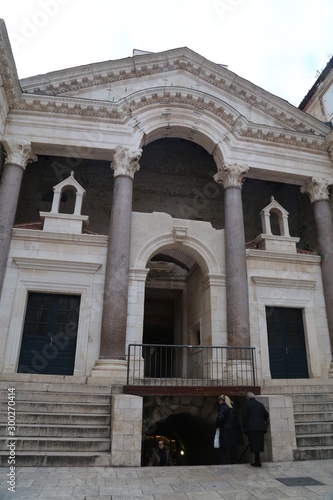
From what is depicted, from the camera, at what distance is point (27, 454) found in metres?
6.28

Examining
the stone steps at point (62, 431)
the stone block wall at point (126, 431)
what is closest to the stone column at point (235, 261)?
the stone block wall at point (126, 431)

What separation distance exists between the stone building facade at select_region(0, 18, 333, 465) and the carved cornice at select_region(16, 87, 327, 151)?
4 centimetres

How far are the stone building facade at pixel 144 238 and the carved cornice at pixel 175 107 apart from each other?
0.04 metres

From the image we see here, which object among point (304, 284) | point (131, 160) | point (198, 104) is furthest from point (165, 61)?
point (304, 284)

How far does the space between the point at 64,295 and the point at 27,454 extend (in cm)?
627

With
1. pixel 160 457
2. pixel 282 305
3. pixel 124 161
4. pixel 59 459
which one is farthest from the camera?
pixel 282 305

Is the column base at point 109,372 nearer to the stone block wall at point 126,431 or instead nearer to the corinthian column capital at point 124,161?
the stone block wall at point 126,431

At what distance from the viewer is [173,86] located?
14109 millimetres

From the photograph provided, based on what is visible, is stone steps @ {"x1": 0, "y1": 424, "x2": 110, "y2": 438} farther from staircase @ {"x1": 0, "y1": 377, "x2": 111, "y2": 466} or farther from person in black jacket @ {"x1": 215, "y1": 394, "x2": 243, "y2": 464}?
person in black jacket @ {"x1": 215, "y1": 394, "x2": 243, "y2": 464}

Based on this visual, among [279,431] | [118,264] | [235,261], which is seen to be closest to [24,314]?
[118,264]

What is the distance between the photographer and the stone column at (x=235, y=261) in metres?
11.8

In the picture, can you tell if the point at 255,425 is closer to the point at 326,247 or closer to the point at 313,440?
the point at 313,440

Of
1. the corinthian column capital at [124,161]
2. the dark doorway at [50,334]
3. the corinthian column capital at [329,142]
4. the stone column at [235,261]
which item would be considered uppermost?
the corinthian column capital at [329,142]

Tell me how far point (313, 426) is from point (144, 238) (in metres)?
7.68
